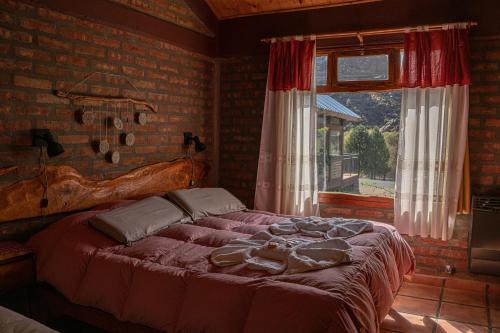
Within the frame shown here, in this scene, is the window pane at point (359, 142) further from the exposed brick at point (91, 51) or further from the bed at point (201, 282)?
the exposed brick at point (91, 51)

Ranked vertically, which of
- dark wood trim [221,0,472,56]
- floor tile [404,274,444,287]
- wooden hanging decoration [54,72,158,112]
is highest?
dark wood trim [221,0,472,56]

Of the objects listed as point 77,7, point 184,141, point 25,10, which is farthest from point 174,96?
point 25,10

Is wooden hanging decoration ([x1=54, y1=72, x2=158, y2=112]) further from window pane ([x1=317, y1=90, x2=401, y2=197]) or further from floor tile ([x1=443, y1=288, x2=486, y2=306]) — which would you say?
floor tile ([x1=443, y1=288, x2=486, y2=306])

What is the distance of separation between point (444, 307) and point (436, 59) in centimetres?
201

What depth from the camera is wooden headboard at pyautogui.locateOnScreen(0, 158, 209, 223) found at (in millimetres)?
2672

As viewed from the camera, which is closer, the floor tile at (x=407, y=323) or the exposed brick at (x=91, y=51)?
the floor tile at (x=407, y=323)

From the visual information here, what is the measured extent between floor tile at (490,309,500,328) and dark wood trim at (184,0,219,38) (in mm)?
3617

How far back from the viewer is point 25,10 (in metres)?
2.71

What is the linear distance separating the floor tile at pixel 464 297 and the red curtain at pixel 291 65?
2185 millimetres

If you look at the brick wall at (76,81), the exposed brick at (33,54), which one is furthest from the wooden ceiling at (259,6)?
the exposed brick at (33,54)

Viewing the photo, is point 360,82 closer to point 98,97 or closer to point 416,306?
point 416,306

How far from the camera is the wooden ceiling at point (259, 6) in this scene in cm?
408

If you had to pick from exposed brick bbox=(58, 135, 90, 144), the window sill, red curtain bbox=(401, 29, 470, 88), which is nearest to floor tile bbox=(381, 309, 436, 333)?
the window sill

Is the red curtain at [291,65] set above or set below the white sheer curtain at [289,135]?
above
